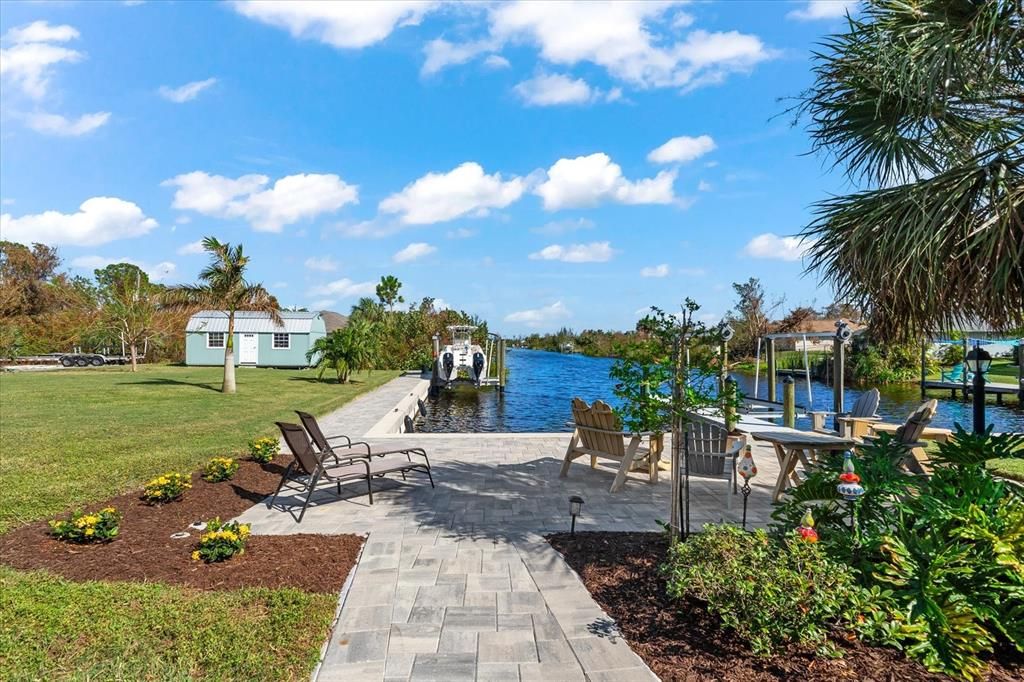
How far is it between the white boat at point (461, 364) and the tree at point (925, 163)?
62.5ft

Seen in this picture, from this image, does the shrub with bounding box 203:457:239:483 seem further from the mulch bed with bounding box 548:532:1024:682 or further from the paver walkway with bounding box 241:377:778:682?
the mulch bed with bounding box 548:532:1024:682

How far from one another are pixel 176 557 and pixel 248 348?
29.7m

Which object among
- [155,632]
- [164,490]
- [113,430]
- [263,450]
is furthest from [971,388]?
[113,430]

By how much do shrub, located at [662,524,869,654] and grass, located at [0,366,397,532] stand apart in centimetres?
546

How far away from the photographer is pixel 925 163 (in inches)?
157

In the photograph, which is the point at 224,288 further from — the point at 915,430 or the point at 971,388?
the point at 971,388

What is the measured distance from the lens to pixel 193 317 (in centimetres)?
3064

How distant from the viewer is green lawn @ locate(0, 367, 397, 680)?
249 cm

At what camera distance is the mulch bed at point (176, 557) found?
345 cm

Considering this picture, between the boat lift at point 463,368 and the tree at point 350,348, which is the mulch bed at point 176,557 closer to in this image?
the tree at point 350,348

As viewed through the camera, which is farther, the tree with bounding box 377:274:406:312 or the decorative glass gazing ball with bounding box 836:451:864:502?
the tree with bounding box 377:274:406:312

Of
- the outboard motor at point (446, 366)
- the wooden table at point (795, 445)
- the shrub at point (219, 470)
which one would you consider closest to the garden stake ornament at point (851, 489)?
the wooden table at point (795, 445)

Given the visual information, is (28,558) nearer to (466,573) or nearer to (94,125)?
(466,573)

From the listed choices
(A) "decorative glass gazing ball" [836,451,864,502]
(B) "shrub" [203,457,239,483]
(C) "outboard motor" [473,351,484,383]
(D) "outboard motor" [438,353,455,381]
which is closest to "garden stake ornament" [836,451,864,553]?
(A) "decorative glass gazing ball" [836,451,864,502]
